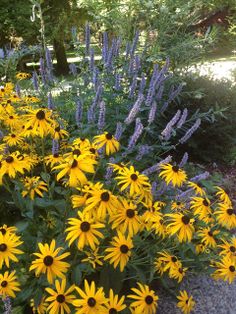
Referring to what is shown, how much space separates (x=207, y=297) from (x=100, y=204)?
63.1 inches

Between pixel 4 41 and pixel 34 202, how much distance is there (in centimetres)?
1275

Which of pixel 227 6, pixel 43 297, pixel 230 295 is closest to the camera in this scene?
pixel 43 297

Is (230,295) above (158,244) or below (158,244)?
below

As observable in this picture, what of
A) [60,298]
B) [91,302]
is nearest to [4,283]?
[60,298]

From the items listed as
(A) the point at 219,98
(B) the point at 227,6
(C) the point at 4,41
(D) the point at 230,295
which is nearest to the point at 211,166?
(A) the point at 219,98

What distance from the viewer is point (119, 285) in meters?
2.18

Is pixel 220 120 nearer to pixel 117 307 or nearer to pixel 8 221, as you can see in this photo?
pixel 8 221

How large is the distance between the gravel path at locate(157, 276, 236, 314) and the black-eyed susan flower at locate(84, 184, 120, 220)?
1271 millimetres

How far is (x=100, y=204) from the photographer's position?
69.0 inches

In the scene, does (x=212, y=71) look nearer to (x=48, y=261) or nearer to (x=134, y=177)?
(x=134, y=177)

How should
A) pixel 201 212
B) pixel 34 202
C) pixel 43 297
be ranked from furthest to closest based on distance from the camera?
pixel 34 202 < pixel 201 212 < pixel 43 297

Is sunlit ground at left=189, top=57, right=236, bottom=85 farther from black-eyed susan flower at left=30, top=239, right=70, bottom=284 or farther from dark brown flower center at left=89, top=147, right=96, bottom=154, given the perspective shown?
black-eyed susan flower at left=30, top=239, right=70, bottom=284

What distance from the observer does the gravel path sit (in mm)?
2779

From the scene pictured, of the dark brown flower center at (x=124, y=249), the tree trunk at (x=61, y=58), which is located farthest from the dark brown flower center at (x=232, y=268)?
the tree trunk at (x=61, y=58)
